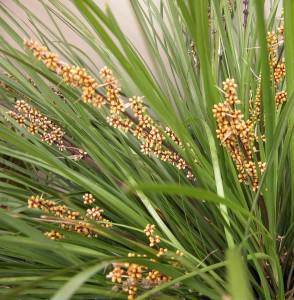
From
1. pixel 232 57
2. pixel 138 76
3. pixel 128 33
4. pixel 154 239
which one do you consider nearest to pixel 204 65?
pixel 138 76

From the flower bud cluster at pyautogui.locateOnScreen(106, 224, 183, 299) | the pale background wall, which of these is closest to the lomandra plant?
the flower bud cluster at pyautogui.locateOnScreen(106, 224, 183, 299)

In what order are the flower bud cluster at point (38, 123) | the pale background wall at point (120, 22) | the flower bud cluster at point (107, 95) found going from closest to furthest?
the flower bud cluster at point (107, 95) < the flower bud cluster at point (38, 123) < the pale background wall at point (120, 22)

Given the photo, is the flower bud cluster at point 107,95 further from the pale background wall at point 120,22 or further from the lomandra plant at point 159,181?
the pale background wall at point 120,22

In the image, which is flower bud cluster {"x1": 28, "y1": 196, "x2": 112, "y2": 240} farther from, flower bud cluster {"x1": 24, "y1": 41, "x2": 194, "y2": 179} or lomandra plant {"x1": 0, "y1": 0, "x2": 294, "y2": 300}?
flower bud cluster {"x1": 24, "y1": 41, "x2": 194, "y2": 179}

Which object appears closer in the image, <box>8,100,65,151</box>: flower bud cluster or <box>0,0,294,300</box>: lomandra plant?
<box>0,0,294,300</box>: lomandra plant

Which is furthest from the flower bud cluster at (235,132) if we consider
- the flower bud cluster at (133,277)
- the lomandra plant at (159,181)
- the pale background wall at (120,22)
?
the pale background wall at (120,22)

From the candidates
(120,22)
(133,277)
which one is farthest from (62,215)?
(120,22)

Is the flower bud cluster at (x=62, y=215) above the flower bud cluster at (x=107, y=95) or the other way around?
the other way around

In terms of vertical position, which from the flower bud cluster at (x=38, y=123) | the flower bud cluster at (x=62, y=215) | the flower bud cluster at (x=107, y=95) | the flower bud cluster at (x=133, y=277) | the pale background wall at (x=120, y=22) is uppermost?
the pale background wall at (x=120, y=22)

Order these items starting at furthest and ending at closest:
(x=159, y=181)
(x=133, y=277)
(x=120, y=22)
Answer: (x=120, y=22), (x=159, y=181), (x=133, y=277)

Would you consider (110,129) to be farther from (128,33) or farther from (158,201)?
(128,33)

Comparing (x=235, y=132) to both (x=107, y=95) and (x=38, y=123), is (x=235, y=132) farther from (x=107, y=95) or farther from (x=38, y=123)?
(x=38, y=123)
